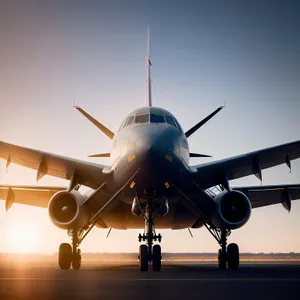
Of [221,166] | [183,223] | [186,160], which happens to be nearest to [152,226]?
[186,160]

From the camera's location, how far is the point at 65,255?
19219 mm

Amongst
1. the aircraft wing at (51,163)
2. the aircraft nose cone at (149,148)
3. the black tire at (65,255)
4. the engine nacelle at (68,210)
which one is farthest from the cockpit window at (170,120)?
the black tire at (65,255)

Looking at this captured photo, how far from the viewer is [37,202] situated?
24.0 meters

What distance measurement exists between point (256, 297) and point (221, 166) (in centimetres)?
1114

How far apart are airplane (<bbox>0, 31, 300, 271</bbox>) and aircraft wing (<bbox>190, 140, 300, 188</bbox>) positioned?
0.04m

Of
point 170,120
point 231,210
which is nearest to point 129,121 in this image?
point 170,120

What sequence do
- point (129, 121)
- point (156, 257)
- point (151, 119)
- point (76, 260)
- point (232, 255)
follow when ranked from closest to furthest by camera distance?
point (156, 257), point (151, 119), point (129, 121), point (232, 255), point (76, 260)

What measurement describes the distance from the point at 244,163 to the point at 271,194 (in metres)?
4.44

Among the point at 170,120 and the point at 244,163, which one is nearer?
the point at 170,120

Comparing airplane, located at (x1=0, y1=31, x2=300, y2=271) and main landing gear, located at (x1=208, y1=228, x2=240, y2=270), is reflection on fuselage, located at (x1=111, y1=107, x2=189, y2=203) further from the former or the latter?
main landing gear, located at (x1=208, y1=228, x2=240, y2=270)

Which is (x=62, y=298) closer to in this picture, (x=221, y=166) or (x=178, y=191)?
(x=178, y=191)

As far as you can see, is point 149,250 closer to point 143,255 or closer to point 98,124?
point 143,255

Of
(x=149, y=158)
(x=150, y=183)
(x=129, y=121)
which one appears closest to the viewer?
(x=149, y=158)

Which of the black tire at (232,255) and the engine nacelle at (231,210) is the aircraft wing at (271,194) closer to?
the engine nacelle at (231,210)
